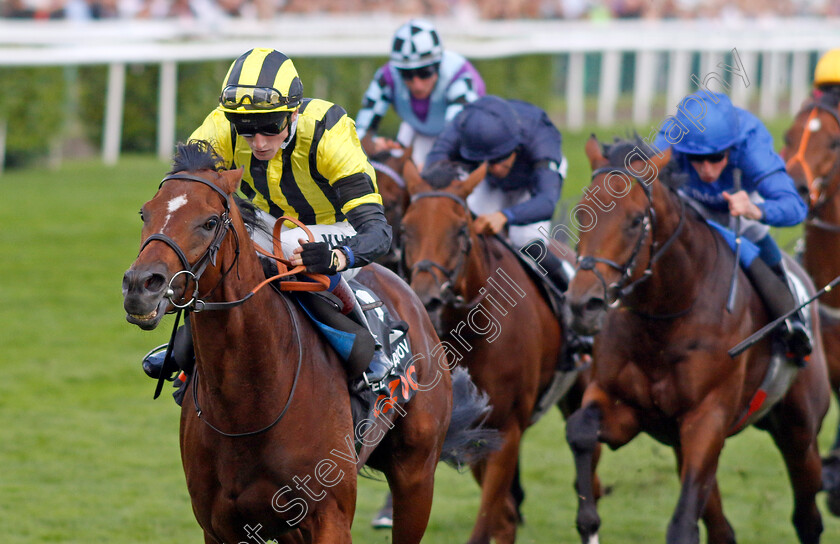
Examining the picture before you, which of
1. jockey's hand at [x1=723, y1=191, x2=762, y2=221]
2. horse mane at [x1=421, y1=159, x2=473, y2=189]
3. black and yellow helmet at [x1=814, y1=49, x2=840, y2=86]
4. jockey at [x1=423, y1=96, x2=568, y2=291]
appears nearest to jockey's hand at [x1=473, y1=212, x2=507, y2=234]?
jockey at [x1=423, y1=96, x2=568, y2=291]

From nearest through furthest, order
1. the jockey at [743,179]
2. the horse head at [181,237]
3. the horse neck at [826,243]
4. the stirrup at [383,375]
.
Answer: the horse head at [181,237]
the stirrup at [383,375]
the jockey at [743,179]
the horse neck at [826,243]

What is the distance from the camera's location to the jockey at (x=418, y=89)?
Answer: 7047 millimetres

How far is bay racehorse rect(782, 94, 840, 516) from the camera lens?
667 cm

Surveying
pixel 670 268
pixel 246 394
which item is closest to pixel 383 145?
pixel 670 268

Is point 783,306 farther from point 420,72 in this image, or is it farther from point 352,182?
point 420,72

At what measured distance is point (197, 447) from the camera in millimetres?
3789

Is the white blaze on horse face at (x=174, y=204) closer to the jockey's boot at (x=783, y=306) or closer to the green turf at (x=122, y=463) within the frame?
the green turf at (x=122, y=463)

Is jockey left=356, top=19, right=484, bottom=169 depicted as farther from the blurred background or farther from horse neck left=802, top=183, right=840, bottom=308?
the blurred background

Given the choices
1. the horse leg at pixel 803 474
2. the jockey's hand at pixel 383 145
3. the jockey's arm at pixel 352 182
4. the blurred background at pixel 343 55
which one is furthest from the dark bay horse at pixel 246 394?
the blurred background at pixel 343 55

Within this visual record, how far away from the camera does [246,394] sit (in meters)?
3.67

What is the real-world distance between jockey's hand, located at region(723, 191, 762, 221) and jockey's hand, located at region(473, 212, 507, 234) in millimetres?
1119

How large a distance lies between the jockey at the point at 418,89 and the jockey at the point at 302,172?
291cm

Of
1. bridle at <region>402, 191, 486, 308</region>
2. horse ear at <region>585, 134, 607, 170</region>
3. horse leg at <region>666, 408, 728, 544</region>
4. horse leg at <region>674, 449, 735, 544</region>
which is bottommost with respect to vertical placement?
horse leg at <region>674, 449, 735, 544</region>

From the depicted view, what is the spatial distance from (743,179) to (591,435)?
1384 millimetres
